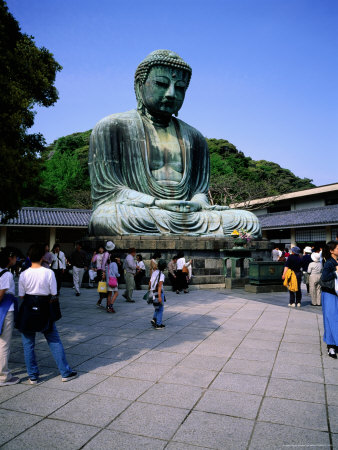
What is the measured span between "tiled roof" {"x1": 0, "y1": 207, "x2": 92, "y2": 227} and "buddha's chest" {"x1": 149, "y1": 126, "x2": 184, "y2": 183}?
10.8 m

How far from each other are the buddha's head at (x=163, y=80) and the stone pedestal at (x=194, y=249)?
177 inches

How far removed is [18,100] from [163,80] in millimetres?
5752

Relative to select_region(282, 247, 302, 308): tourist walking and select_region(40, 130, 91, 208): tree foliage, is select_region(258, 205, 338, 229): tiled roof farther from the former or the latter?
select_region(40, 130, 91, 208): tree foliage

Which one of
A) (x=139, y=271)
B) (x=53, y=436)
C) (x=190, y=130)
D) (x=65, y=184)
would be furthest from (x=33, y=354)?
(x=65, y=184)

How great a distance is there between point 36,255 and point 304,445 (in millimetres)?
2523

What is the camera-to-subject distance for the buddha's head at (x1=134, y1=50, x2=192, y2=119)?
11.0m

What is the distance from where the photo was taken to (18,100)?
20.9 ft

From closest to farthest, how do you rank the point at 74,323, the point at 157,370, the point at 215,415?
the point at 215,415, the point at 157,370, the point at 74,323

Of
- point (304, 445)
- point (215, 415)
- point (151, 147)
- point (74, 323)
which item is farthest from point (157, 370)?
point (151, 147)

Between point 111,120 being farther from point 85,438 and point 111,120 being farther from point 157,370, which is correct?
point 85,438

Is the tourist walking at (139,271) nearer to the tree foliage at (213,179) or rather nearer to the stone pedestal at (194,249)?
the stone pedestal at (194,249)

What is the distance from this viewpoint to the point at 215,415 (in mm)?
2496

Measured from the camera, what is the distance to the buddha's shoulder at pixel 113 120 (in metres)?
11.1

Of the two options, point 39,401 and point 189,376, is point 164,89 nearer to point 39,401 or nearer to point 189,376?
point 189,376
